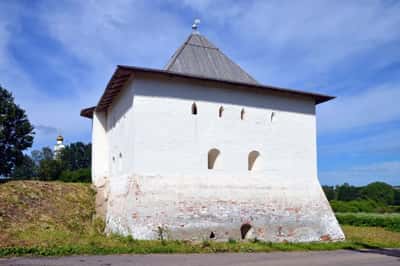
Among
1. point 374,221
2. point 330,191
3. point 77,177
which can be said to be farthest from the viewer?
point 330,191

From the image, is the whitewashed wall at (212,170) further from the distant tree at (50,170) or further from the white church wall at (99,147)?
the distant tree at (50,170)

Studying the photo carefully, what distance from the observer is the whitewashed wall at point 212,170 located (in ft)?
43.6

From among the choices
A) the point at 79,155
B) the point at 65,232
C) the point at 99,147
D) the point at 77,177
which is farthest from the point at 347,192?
the point at 65,232

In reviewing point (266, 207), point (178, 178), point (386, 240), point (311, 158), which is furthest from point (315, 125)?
point (178, 178)

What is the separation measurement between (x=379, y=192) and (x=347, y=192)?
649 centimetres

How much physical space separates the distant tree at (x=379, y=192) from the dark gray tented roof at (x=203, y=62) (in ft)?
227

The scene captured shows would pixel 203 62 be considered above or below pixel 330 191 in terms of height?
above

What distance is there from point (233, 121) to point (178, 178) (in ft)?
10.5

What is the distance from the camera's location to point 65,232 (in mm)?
13938

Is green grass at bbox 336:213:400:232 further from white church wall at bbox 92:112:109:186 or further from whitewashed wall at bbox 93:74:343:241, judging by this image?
white church wall at bbox 92:112:109:186

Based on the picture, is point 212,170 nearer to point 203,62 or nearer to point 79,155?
point 203,62

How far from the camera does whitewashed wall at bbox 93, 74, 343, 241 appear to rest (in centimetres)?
1328

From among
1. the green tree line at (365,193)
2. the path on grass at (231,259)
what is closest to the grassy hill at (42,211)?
the path on grass at (231,259)

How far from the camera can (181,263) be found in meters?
9.73
